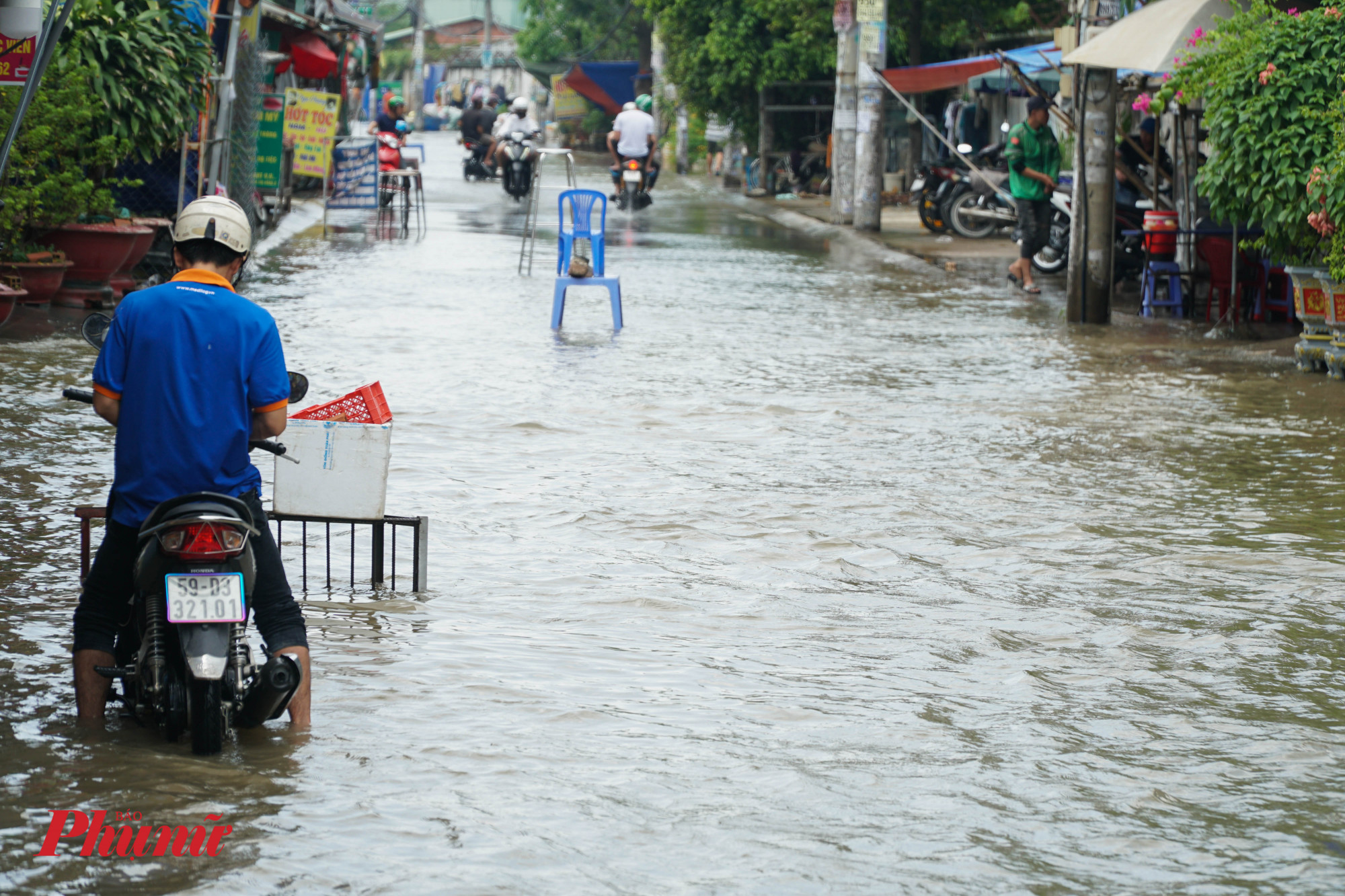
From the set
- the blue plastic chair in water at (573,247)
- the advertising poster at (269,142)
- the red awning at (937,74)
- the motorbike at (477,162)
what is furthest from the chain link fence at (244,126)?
the motorbike at (477,162)

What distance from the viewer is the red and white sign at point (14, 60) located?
702 centimetres

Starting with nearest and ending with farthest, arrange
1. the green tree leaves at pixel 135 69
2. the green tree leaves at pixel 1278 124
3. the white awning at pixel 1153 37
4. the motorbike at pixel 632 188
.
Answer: the green tree leaves at pixel 1278 124 < the green tree leaves at pixel 135 69 < the white awning at pixel 1153 37 < the motorbike at pixel 632 188

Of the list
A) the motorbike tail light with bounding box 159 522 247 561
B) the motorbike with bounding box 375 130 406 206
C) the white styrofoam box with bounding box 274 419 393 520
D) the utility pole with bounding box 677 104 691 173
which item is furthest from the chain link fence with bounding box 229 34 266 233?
the utility pole with bounding box 677 104 691 173

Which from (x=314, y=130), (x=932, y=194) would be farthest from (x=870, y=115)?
(x=314, y=130)

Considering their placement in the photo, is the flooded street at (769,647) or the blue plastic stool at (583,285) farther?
the blue plastic stool at (583,285)

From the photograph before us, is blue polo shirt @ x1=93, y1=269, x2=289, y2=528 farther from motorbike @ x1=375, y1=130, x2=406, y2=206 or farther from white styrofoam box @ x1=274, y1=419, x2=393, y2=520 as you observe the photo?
motorbike @ x1=375, y1=130, x2=406, y2=206

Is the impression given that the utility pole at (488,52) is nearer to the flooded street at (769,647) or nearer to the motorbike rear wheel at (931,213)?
the motorbike rear wheel at (931,213)

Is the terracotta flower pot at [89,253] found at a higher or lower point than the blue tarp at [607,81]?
lower

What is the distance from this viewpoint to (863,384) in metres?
11.3

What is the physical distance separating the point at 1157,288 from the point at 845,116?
11.1 meters

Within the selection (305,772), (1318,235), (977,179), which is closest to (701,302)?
(1318,235)

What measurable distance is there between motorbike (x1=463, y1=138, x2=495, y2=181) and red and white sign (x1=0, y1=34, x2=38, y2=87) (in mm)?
28151

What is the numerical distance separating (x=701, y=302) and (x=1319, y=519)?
8941 mm

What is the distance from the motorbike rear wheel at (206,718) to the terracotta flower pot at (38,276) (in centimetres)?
870
